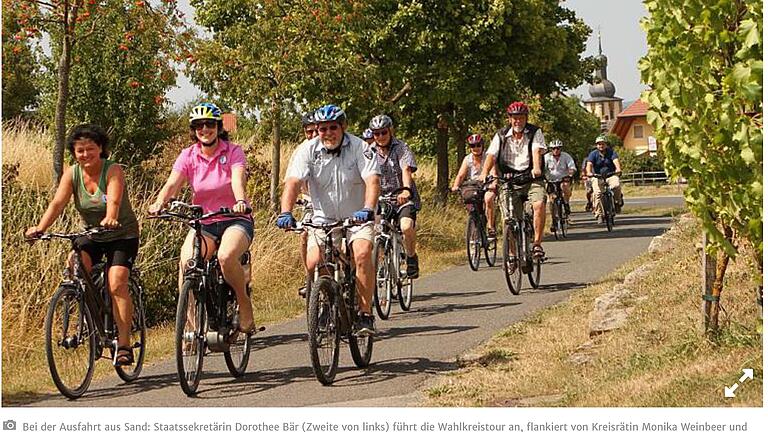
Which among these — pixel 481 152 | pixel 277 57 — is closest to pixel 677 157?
pixel 481 152

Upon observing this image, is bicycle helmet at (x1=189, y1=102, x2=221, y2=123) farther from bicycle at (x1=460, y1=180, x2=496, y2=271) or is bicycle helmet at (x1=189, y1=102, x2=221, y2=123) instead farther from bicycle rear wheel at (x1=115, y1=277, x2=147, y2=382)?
bicycle at (x1=460, y1=180, x2=496, y2=271)

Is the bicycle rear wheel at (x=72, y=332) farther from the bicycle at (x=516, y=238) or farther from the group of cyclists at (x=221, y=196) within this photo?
the bicycle at (x=516, y=238)

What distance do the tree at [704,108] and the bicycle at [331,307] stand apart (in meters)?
2.47

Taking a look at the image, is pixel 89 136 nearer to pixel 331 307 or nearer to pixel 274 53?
pixel 331 307

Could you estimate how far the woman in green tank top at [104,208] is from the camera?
30.2 feet

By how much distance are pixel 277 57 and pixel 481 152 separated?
3.78 meters

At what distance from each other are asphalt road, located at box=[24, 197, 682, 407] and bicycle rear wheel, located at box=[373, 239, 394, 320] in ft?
0.59

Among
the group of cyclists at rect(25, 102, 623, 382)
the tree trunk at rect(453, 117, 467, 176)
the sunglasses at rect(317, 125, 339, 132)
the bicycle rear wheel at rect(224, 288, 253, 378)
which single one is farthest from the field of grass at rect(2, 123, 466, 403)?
the tree trunk at rect(453, 117, 467, 176)

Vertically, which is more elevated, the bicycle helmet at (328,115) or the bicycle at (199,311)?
the bicycle helmet at (328,115)

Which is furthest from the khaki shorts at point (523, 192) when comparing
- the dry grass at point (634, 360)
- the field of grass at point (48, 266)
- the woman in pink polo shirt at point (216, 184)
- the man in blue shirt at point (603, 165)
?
the man in blue shirt at point (603, 165)

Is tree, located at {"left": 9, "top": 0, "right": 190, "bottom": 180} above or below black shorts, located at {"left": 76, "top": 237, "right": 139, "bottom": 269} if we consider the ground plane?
above

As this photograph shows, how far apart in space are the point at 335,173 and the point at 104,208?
169 centimetres

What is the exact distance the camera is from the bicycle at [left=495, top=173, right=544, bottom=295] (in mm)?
13742
